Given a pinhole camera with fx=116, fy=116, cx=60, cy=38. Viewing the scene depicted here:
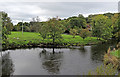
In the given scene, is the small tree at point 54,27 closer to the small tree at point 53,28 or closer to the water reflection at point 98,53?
the small tree at point 53,28

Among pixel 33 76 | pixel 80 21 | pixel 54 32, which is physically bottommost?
pixel 33 76

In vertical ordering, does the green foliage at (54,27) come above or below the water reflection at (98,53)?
above

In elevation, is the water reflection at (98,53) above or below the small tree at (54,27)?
below

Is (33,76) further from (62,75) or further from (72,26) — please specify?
(72,26)

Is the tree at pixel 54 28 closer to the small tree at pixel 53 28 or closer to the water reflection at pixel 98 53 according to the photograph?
the small tree at pixel 53 28

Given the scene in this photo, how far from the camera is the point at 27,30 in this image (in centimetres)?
9725

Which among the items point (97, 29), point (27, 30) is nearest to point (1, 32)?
point (97, 29)

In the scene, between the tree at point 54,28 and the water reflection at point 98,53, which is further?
the tree at point 54,28

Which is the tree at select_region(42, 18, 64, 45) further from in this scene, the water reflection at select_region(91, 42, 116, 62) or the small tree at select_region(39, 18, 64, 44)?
the water reflection at select_region(91, 42, 116, 62)

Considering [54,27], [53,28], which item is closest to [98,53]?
[54,27]

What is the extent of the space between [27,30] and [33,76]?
80.8 metres

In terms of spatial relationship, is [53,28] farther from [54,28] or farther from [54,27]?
[54,27]

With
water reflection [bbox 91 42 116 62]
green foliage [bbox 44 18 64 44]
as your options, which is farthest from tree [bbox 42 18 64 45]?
water reflection [bbox 91 42 116 62]

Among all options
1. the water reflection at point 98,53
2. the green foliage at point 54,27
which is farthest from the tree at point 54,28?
the water reflection at point 98,53
